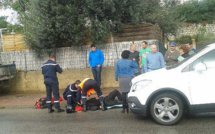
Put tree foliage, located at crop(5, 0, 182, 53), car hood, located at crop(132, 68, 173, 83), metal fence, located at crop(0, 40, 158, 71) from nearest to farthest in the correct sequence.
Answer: car hood, located at crop(132, 68, 173, 83)
tree foliage, located at crop(5, 0, 182, 53)
metal fence, located at crop(0, 40, 158, 71)

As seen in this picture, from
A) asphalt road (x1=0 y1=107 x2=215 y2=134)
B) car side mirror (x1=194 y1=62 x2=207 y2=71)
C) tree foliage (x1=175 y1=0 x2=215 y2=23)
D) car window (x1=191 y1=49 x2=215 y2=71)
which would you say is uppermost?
tree foliage (x1=175 y1=0 x2=215 y2=23)

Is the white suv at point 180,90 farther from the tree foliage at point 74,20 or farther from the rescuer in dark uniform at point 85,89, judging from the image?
the tree foliage at point 74,20

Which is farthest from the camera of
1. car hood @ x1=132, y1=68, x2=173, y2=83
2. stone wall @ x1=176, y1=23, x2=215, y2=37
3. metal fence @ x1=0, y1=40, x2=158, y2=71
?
stone wall @ x1=176, y1=23, x2=215, y2=37

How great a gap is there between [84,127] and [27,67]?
25.4ft

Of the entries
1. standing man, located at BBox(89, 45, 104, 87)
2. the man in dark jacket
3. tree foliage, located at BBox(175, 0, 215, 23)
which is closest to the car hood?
the man in dark jacket

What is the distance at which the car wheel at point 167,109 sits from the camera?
580 centimetres

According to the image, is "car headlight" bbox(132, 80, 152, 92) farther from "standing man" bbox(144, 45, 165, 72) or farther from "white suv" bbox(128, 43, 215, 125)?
"standing man" bbox(144, 45, 165, 72)

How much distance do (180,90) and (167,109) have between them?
0.51 meters

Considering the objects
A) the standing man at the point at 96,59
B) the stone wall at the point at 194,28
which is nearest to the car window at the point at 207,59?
the standing man at the point at 96,59

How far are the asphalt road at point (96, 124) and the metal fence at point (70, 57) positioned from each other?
4.28 metres

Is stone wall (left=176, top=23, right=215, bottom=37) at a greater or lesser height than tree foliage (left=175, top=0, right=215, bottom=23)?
lesser

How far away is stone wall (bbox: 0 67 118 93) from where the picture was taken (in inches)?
475

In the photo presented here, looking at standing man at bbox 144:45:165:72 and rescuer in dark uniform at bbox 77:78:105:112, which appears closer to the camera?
standing man at bbox 144:45:165:72

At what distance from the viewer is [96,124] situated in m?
6.55
